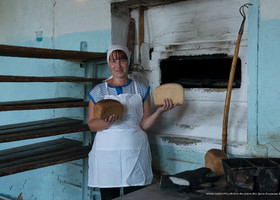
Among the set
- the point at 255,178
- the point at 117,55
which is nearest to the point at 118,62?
the point at 117,55

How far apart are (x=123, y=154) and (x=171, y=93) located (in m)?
0.62

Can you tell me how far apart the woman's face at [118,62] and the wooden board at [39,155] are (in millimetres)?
904

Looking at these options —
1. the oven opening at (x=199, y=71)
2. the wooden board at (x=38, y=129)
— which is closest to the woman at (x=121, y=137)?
the wooden board at (x=38, y=129)

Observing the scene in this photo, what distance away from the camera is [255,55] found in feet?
7.66

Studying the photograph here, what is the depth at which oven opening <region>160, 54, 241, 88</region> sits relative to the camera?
2.71 m

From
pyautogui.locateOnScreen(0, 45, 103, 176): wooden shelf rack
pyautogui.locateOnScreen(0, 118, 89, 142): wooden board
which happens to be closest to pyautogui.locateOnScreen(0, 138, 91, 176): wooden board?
pyautogui.locateOnScreen(0, 45, 103, 176): wooden shelf rack

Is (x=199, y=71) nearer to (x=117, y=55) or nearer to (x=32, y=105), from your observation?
(x=117, y=55)

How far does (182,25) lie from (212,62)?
45 cm

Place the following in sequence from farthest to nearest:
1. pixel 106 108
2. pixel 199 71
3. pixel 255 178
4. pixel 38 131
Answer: pixel 199 71 < pixel 38 131 < pixel 106 108 < pixel 255 178

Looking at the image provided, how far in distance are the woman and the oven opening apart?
51 cm

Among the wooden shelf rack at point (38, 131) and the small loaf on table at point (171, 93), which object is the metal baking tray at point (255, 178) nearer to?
the small loaf on table at point (171, 93)

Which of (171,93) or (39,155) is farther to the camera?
(39,155)

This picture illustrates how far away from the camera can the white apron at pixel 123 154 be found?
7.88 feet

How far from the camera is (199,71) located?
3.01 m
